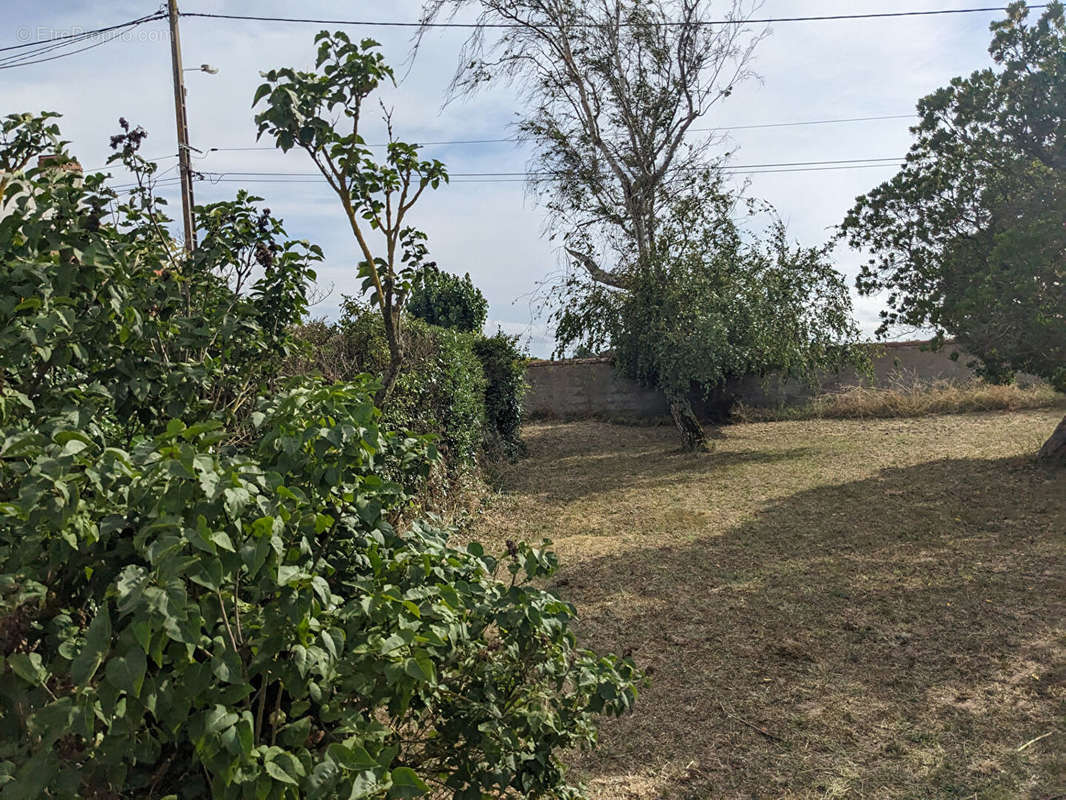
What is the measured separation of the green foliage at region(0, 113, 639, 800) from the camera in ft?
5.29

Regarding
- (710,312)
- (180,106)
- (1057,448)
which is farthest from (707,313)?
(180,106)

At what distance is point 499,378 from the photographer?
39.8 feet

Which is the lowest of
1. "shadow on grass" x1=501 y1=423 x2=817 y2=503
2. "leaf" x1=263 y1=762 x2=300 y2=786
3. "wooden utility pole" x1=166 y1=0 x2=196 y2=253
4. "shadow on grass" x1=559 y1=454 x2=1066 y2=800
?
"shadow on grass" x1=559 y1=454 x2=1066 y2=800

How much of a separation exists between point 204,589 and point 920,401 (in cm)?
1566

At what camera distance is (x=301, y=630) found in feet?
5.91

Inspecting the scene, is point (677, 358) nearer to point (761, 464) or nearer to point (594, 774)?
point (761, 464)

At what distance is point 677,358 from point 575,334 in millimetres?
2145

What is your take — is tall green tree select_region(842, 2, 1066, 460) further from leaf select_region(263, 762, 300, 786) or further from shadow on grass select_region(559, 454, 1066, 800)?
leaf select_region(263, 762, 300, 786)

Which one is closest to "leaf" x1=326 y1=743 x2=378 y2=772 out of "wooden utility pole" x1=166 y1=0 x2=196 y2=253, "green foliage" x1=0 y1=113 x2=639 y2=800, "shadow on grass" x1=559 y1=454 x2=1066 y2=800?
"green foliage" x1=0 y1=113 x2=639 y2=800

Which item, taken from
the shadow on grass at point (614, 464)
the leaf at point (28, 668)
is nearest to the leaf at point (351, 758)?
the leaf at point (28, 668)

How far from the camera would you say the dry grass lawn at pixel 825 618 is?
3.54 metres

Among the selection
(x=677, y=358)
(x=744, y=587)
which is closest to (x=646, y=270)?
(x=677, y=358)

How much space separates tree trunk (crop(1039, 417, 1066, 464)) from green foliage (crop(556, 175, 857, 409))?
11.8 ft

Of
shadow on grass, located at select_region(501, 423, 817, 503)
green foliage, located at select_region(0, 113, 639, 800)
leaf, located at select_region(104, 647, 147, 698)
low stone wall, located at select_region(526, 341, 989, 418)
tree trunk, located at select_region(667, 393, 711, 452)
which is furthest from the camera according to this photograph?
low stone wall, located at select_region(526, 341, 989, 418)
